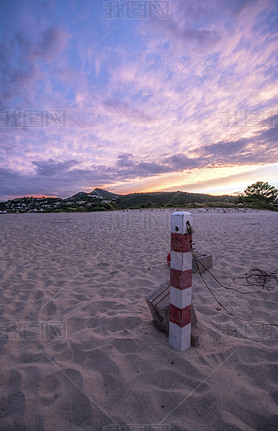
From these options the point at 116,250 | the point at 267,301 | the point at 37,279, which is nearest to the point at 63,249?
the point at 116,250

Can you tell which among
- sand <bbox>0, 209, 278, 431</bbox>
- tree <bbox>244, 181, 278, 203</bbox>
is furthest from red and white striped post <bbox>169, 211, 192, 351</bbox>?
tree <bbox>244, 181, 278, 203</bbox>

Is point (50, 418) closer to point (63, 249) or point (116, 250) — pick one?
point (116, 250)

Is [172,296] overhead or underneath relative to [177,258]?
underneath

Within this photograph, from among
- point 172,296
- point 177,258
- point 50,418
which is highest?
point 177,258

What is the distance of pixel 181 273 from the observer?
2141 millimetres

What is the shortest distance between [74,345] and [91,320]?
0.54 m

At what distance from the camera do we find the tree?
37906 mm

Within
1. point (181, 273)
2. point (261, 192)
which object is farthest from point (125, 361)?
point (261, 192)

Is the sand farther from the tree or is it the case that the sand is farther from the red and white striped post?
the tree

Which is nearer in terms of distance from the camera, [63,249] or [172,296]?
[172,296]

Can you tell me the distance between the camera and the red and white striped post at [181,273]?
2.14 metres

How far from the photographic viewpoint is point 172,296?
2.27 meters

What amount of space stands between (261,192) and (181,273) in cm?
4430

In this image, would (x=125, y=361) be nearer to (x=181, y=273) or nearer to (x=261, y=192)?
(x=181, y=273)
